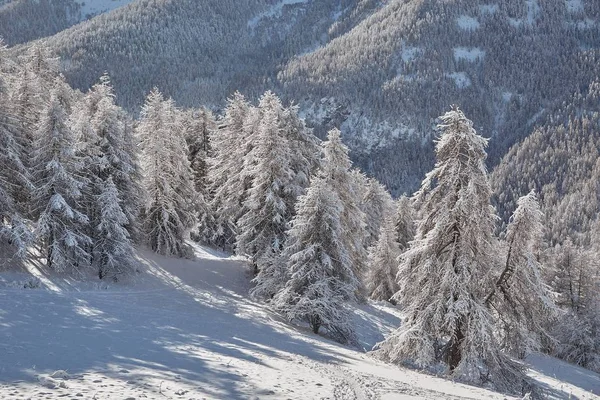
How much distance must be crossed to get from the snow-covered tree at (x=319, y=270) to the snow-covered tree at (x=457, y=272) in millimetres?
4499

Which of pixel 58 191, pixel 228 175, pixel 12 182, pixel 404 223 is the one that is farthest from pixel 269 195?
pixel 404 223

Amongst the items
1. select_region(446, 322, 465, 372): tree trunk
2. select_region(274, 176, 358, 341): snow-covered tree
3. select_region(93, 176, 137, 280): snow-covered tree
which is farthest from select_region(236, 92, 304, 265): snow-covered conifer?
select_region(446, 322, 465, 372): tree trunk

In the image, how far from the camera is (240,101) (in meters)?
40.0

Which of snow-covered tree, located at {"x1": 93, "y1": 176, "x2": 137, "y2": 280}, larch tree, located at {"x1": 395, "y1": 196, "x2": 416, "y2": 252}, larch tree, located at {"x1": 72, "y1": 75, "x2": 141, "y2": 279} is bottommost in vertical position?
snow-covered tree, located at {"x1": 93, "y1": 176, "x2": 137, "y2": 280}

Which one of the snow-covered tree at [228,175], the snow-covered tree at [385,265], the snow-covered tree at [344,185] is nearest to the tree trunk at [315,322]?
the snow-covered tree at [344,185]

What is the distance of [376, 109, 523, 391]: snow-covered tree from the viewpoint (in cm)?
1859

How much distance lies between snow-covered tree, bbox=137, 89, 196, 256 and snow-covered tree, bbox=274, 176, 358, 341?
36.8 feet

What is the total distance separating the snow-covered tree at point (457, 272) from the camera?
18.6 meters

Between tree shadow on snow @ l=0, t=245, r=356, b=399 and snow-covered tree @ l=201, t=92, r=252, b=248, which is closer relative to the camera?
tree shadow on snow @ l=0, t=245, r=356, b=399

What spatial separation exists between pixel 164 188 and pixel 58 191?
809 centimetres

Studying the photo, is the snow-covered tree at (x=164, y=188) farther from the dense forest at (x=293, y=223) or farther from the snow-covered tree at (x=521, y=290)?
the snow-covered tree at (x=521, y=290)

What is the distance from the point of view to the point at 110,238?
2661 cm

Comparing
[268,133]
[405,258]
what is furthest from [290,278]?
[268,133]

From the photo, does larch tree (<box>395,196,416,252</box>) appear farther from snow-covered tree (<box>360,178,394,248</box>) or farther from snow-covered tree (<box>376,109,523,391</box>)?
snow-covered tree (<box>376,109,523,391</box>)
